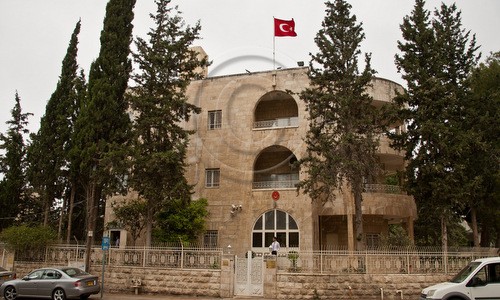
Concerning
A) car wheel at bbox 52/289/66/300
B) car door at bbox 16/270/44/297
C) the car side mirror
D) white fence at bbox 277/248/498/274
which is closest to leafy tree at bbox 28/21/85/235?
car door at bbox 16/270/44/297

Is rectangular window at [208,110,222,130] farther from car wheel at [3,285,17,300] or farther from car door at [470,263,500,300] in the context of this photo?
car door at [470,263,500,300]

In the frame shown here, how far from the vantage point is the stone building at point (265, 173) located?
2575 cm

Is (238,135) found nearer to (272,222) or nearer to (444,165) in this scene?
(272,222)

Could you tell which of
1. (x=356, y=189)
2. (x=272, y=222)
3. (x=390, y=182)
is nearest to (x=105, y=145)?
(x=272, y=222)

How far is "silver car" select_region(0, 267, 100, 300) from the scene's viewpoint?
52.4ft

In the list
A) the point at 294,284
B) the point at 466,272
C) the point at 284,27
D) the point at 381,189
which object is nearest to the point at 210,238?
the point at 381,189

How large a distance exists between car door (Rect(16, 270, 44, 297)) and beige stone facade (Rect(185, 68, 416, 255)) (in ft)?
40.0

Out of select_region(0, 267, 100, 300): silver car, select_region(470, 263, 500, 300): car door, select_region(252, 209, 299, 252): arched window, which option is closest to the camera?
select_region(470, 263, 500, 300): car door

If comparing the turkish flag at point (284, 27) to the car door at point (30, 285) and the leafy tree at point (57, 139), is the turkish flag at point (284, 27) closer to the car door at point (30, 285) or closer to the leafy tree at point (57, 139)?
the leafy tree at point (57, 139)

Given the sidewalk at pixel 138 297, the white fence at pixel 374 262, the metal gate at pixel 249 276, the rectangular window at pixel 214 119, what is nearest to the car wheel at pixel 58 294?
the sidewalk at pixel 138 297

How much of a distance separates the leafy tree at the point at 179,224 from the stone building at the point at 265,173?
1806 millimetres

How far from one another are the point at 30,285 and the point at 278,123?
17223 mm

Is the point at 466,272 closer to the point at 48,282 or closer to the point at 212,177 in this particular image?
the point at 48,282

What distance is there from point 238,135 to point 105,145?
31.6ft
